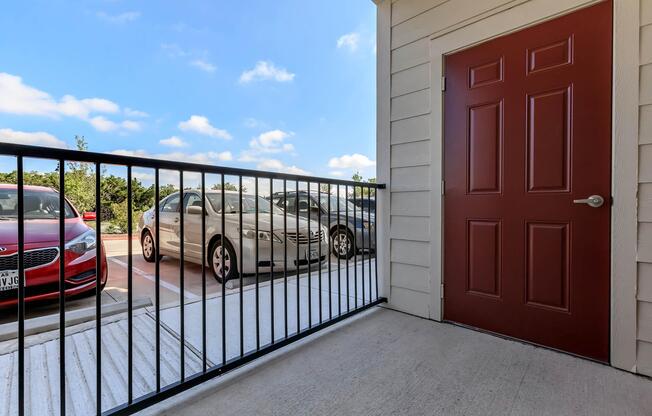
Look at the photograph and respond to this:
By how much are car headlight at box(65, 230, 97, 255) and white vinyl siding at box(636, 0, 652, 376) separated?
3.55m

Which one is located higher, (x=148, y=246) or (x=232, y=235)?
(x=232, y=235)

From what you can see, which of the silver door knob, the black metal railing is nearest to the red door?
the silver door knob

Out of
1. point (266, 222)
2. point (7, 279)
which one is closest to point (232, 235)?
point (266, 222)

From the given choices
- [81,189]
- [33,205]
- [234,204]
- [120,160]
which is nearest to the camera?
[120,160]

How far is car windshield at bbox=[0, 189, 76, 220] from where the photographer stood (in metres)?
1.94

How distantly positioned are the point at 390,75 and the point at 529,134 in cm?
109

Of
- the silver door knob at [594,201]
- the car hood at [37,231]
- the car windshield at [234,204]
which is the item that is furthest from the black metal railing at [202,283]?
the silver door knob at [594,201]

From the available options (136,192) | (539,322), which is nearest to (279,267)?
(136,192)

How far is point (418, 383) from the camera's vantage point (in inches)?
53.6

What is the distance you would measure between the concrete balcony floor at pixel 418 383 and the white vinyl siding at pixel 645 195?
0.21 m

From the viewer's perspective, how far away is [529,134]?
1.71m

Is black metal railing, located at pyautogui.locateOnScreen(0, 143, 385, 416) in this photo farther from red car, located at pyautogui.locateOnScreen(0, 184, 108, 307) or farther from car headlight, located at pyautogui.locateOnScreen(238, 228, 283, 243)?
red car, located at pyautogui.locateOnScreen(0, 184, 108, 307)

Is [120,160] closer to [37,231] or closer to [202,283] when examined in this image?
[202,283]

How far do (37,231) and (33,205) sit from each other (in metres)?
0.24
